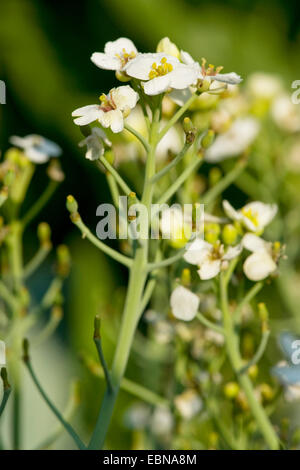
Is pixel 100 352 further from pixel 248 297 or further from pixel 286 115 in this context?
pixel 286 115

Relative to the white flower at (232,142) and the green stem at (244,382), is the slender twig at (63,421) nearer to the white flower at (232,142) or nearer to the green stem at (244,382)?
the green stem at (244,382)

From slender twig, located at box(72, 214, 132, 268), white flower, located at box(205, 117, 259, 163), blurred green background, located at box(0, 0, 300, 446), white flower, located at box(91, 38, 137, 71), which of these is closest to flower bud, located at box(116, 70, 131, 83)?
white flower, located at box(91, 38, 137, 71)

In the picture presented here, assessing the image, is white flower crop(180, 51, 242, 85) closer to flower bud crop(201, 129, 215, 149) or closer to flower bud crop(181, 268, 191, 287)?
flower bud crop(201, 129, 215, 149)

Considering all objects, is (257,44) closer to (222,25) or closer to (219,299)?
(222,25)

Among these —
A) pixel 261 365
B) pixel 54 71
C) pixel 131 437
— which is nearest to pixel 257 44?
pixel 54 71

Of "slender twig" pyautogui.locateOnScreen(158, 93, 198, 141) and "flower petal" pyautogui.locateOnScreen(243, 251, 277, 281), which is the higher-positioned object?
"slender twig" pyautogui.locateOnScreen(158, 93, 198, 141)

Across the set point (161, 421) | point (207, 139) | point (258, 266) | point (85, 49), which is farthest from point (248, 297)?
point (85, 49)

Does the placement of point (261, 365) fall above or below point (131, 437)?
above

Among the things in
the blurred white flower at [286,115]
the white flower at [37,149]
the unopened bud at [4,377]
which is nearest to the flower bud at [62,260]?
the white flower at [37,149]
